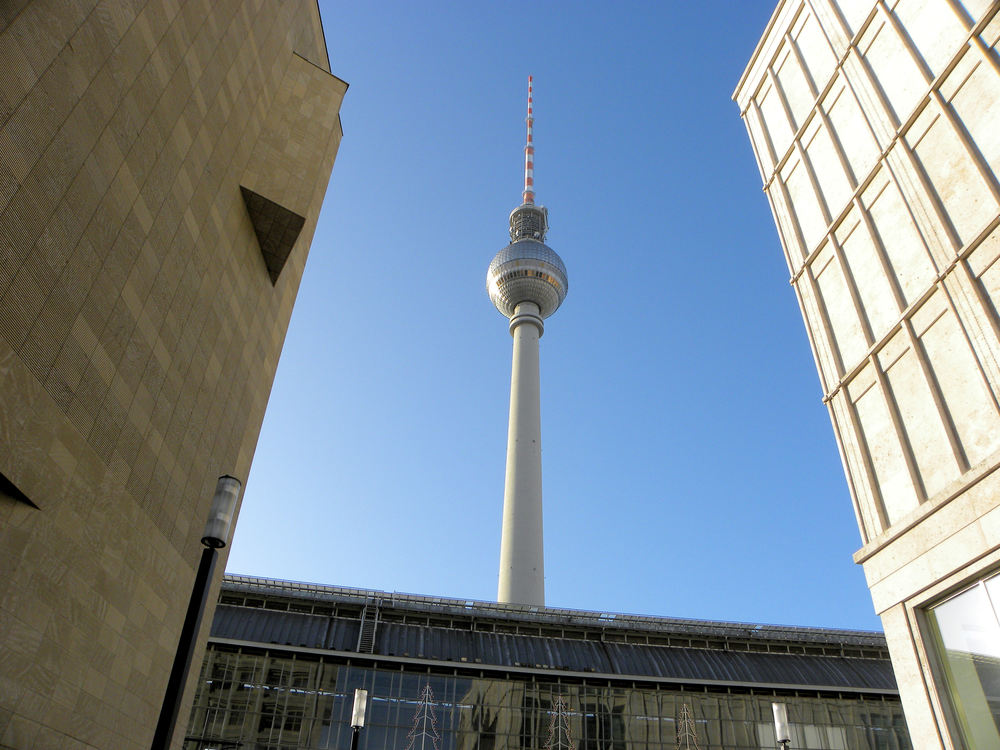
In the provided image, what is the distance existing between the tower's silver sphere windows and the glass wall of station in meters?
72.6

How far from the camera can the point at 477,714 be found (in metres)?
40.7

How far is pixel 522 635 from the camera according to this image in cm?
4706

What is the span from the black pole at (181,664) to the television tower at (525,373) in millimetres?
68001

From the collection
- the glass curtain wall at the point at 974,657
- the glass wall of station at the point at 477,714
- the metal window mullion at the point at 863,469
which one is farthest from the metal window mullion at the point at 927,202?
the glass wall of station at the point at 477,714

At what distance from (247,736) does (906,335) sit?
118 feet

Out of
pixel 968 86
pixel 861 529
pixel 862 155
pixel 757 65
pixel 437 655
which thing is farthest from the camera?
pixel 437 655

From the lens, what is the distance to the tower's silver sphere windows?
355ft

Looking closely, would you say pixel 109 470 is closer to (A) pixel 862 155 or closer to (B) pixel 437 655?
(A) pixel 862 155

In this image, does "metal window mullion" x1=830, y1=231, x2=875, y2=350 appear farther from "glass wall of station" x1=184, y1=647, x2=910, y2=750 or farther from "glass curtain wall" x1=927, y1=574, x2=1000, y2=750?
"glass wall of station" x1=184, y1=647, x2=910, y2=750

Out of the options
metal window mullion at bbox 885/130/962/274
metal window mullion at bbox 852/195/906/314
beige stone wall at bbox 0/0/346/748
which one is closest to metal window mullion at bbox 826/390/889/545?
metal window mullion at bbox 852/195/906/314

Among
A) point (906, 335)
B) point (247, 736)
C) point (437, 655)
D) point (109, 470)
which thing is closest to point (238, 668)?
point (247, 736)

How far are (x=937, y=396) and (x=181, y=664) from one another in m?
15.6

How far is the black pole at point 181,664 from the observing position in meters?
8.34

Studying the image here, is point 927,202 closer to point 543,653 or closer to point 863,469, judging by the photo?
point 863,469
